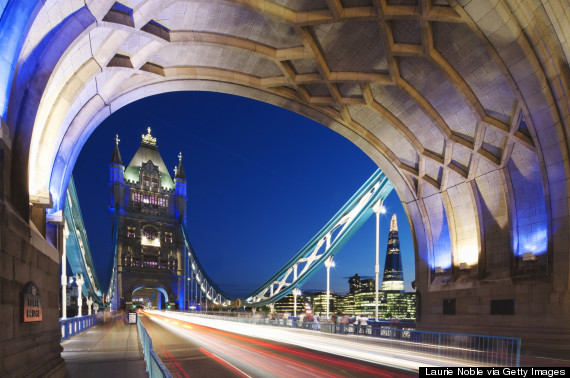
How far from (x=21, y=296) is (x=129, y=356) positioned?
7.22 m

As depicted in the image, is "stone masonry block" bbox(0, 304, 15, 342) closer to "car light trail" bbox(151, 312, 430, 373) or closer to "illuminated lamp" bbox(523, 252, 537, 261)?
"car light trail" bbox(151, 312, 430, 373)

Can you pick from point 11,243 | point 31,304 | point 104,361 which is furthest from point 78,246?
point 11,243

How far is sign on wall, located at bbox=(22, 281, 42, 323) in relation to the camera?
737 centimetres

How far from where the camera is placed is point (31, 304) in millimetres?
7773

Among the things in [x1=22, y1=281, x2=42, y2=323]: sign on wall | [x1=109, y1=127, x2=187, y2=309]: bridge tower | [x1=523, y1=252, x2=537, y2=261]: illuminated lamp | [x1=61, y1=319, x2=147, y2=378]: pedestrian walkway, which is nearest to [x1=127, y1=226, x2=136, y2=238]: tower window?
[x1=109, y1=127, x2=187, y2=309]: bridge tower

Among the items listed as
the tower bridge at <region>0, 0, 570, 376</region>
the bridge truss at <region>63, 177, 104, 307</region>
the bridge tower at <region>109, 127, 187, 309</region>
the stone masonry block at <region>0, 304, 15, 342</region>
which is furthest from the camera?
the bridge tower at <region>109, 127, 187, 309</region>

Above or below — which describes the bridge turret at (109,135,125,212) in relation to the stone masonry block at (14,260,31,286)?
above

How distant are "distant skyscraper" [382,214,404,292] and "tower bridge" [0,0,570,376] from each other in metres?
174

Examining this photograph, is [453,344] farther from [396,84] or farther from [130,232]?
[130,232]

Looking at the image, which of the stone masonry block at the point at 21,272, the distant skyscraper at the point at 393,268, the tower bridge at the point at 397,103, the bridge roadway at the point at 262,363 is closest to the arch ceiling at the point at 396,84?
the tower bridge at the point at 397,103

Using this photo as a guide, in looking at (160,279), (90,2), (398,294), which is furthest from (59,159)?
(398,294)

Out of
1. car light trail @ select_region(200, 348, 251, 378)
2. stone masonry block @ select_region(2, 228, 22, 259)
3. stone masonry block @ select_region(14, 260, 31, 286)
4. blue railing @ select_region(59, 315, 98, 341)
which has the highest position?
stone masonry block @ select_region(2, 228, 22, 259)

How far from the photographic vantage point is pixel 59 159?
51.9 feet

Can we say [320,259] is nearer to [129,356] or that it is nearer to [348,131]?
[348,131]
